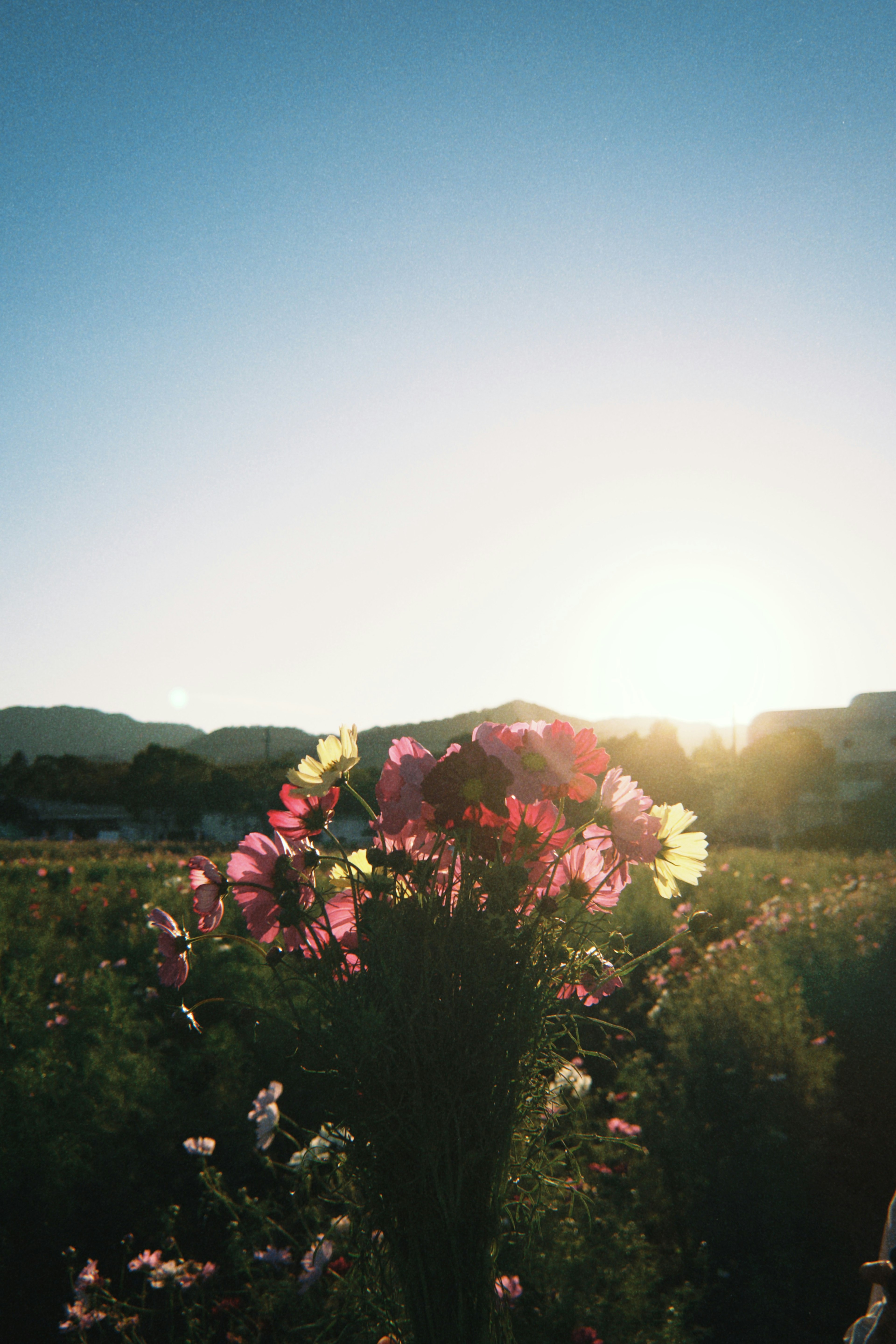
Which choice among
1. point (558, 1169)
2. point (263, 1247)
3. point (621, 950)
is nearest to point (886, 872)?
point (558, 1169)

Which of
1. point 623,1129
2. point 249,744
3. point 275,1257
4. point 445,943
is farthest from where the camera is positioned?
point 249,744

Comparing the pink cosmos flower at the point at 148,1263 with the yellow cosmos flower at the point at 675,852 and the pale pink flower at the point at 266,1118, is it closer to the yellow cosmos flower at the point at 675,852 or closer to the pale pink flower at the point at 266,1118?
the pale pink flower at the point at 266,1118

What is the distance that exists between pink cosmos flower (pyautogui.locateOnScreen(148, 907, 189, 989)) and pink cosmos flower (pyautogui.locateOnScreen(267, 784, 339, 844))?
152 mm

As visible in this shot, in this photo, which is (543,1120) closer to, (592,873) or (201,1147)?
(592,873)

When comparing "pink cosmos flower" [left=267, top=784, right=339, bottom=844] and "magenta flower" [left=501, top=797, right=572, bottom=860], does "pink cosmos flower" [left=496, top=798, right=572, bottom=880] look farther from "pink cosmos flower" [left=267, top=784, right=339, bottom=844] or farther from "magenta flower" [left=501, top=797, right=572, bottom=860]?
"pink cosmos flower" [left=267, top=784, right=339, bottom=844]

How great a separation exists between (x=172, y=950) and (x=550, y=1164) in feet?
1.59

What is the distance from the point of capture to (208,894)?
2.59 feet

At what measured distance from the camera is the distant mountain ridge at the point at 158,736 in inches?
1437

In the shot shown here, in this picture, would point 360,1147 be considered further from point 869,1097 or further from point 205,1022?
point 205,1022

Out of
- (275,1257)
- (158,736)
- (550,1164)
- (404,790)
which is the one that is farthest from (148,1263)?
(158,736)

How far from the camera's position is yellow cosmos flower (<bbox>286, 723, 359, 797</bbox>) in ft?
2.86

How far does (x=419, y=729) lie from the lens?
32.2m

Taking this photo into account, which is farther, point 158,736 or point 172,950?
point 158,736

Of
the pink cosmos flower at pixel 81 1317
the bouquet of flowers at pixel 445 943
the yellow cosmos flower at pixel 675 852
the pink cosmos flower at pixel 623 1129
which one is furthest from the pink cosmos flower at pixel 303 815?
the pink cosmos flower at pixel 623 1129
